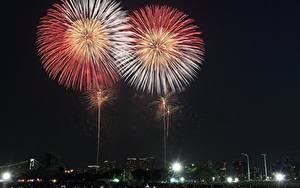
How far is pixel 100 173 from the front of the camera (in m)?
120

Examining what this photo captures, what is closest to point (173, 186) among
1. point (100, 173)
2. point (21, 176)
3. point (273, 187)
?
point (273, 187)

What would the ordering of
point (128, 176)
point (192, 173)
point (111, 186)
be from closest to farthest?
point (111, 186)
point (128, 176)
point (192, 173)

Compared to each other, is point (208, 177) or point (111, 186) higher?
point (208, 177)

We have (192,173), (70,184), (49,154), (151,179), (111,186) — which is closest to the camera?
(111,186)

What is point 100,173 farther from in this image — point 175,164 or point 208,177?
point 208,177

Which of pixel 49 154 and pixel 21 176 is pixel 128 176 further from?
pixel 49 154

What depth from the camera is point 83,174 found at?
120500mm

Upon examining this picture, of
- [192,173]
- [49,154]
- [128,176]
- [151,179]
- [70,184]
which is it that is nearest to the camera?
[70,184]

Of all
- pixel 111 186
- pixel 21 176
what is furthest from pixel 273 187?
pixel 21 176

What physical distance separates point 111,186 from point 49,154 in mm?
83816

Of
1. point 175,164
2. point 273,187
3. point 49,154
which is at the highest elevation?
point 49,154

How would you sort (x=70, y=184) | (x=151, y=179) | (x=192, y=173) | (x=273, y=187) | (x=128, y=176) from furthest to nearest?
1. (x=192, y=173)
2. (x=128, y=176)
3. (x=151, y=179)
4. (x=70, y=184)
5. (x=273, y=187)

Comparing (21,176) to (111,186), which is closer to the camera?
(111,186)

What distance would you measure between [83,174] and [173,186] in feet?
114
